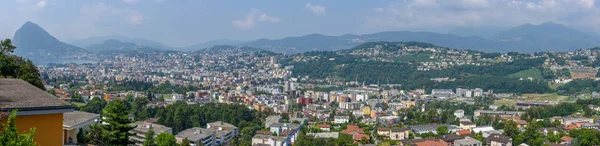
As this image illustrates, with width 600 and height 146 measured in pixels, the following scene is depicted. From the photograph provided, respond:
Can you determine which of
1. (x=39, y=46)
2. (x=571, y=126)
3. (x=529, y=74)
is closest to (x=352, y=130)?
(x=571, y=126)

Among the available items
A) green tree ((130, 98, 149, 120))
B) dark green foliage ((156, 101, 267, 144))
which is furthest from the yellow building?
green tree ((130, 98, 149, 120))

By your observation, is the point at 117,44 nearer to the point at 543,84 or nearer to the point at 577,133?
the point at 543,84

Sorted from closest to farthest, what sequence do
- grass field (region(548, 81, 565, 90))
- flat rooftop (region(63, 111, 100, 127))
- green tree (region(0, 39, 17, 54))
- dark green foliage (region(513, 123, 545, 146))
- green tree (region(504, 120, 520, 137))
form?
1. flat rooftop (region(63, 111, 100, 127))
2. green tree (region(0, 39, 17, 54))
3. dark green foliage (region(513, 123, 545, 146))
4. green tree (region(504, 120, 520, 137))
5. grass field (region(548, 81, 565, 90))

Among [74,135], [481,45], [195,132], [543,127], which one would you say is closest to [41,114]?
[74,135]

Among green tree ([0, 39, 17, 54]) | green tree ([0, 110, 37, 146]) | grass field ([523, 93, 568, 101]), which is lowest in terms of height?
grass field ([523, 93, 568, 101])

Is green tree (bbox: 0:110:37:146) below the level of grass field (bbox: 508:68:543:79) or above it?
above

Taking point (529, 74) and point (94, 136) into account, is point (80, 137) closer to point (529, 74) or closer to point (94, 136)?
point (94, 136)

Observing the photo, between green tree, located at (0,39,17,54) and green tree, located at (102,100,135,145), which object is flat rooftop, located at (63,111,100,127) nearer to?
green tree, located at (102,100,135,145)

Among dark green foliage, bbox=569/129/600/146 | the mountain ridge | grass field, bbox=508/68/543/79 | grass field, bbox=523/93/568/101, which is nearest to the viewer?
dark green foliage, bbox=569/129/600/146
